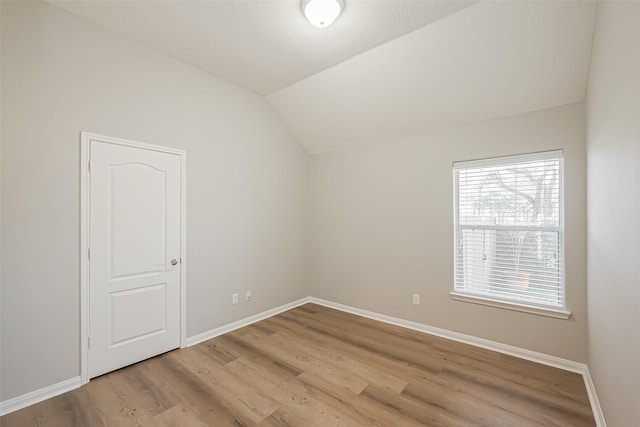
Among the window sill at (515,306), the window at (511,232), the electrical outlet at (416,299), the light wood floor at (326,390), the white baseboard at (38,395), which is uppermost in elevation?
the window at (511,232)

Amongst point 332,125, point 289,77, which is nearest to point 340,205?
point 332,125

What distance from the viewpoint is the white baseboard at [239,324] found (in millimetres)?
3100

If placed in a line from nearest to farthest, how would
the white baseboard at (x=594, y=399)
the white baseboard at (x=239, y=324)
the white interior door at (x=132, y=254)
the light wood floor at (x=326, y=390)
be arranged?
1. the white baseboard at (x=594, y=399)
2. the light wood floor at (x=326, y=390)
3. the white interior door at (x=132, y=254)
4. the white baseboard at (x=239, y=324)

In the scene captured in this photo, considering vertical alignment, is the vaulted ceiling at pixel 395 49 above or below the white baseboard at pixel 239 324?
above

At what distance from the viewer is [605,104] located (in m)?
1.66

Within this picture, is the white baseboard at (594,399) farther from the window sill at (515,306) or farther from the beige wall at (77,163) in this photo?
the beige wall at (77,163)

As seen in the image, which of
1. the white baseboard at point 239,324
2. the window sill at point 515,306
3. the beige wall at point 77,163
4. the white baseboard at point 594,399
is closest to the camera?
the white baseboard at point 594,399

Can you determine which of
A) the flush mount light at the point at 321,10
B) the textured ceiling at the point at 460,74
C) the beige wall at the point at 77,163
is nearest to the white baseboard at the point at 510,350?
the beige wall at the point at 77,163

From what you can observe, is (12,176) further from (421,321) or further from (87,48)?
(421,321)

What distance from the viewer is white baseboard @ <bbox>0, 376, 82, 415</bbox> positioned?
6.48ft

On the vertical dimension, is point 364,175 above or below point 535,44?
below

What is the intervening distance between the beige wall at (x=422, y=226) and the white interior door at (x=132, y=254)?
2191 mm

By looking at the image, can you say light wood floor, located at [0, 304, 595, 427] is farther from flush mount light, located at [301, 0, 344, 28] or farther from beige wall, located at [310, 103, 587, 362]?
flush mount light, located at [301, 0, 344, 28]

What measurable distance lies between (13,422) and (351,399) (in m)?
2.37
